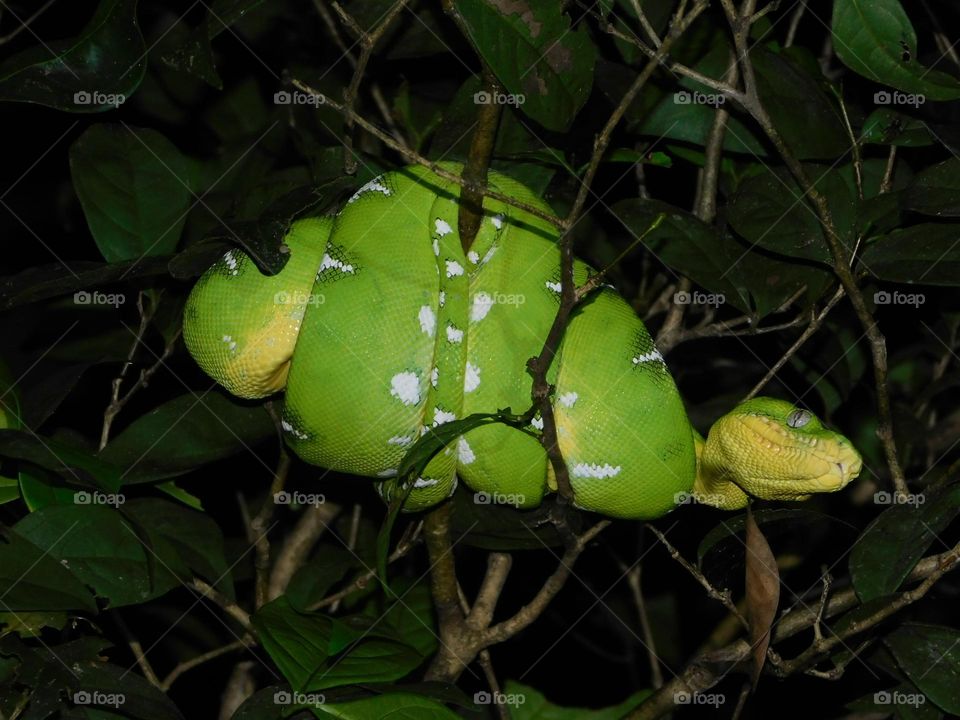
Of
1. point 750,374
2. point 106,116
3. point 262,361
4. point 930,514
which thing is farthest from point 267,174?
point 930,514

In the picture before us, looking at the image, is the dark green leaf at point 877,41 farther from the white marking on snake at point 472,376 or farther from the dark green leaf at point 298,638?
the dark green leaf at point 298,638

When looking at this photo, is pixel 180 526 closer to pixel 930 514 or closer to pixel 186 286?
pixel 186 286

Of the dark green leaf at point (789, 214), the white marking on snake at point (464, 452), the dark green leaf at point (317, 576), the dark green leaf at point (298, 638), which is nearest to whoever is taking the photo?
the dark green leaf at point (298, 638)

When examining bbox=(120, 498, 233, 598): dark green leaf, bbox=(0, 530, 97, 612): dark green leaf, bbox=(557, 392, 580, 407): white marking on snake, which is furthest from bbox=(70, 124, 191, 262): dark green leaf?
bbox=(557, 392, 580, 407): white marking on snake

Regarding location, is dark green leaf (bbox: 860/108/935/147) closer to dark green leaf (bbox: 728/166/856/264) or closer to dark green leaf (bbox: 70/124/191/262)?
dark green leaf (bbox: 728/166/856/264)

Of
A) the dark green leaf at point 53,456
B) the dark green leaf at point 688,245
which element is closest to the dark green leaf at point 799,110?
the dark green leaf at point 688,245

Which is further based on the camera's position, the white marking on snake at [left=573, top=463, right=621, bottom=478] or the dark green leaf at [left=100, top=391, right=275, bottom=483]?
the dark green leaf at [left=100, top=391, right=275, bottom=483]

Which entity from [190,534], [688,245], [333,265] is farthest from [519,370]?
[190,534]
